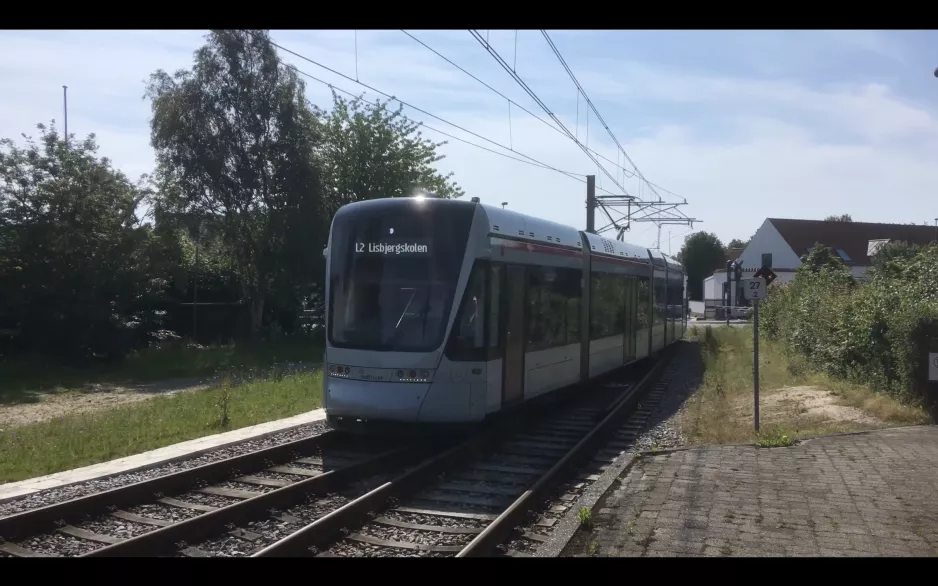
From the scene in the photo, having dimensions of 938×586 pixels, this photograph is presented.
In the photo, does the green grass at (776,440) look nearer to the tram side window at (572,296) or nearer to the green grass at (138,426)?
the tram side window at (572,296)

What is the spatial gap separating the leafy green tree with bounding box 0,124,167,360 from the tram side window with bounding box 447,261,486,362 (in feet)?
63.5

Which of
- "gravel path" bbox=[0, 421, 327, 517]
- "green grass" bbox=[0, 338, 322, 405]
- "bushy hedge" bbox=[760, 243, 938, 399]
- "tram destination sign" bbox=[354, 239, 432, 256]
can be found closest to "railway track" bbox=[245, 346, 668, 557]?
"gravel path" bbox=[0, 421, 327, 517]

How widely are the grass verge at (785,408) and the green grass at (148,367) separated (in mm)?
14579

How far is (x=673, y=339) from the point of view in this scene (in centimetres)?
2927

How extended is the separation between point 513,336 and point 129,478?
17.8 ft

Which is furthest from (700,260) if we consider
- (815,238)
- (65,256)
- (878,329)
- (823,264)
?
(878,329)

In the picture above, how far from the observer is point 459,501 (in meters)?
8.79

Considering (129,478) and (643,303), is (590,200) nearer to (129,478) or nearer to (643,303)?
(643,303)

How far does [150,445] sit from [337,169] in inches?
1127

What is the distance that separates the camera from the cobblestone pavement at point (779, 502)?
6797 mm

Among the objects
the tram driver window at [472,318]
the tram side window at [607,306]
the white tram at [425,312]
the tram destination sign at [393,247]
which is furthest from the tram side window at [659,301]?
the tram destination sign at [393,247]
